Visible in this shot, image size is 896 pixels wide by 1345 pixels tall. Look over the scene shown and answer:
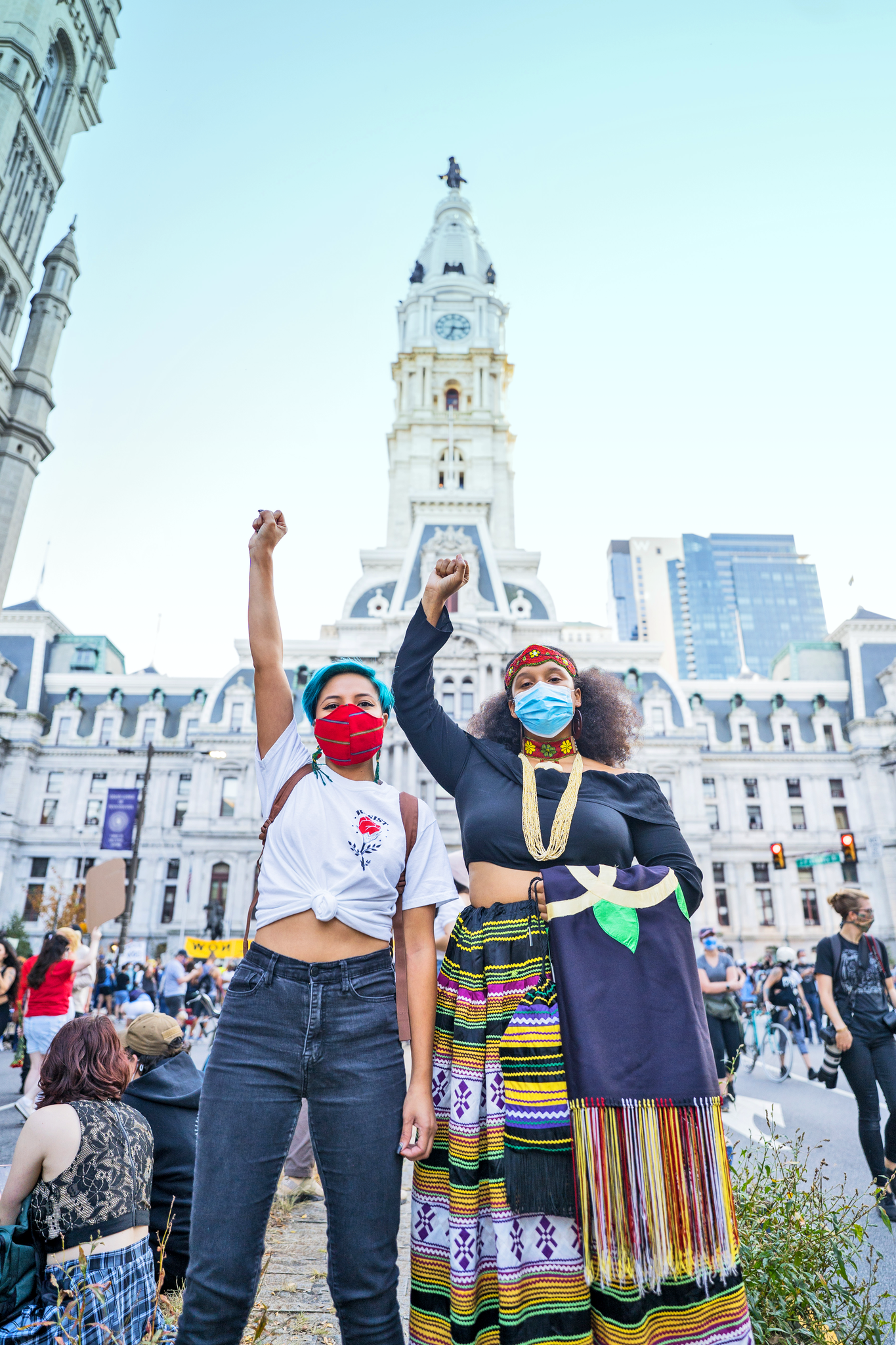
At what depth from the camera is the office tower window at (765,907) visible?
45781mm

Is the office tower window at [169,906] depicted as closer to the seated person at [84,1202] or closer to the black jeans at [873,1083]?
the black jeans at [873,1083]

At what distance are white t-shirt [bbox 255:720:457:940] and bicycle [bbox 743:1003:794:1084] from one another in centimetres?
1059

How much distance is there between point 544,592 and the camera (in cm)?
5131

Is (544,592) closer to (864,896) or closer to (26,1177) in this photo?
(864,896)

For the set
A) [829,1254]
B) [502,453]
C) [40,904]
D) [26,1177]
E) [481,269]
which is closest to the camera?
[26,1177]

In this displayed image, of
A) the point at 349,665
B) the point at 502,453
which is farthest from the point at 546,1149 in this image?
the point at 502,453

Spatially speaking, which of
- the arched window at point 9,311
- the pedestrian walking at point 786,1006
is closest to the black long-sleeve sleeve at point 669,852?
the pedestrian walking at point 786,1006

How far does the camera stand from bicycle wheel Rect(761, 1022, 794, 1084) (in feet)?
41.2

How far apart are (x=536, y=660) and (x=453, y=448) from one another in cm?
6060

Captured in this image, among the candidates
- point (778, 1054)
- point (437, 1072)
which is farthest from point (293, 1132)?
point (778, 1054)

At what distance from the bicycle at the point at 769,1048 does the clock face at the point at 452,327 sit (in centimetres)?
6112

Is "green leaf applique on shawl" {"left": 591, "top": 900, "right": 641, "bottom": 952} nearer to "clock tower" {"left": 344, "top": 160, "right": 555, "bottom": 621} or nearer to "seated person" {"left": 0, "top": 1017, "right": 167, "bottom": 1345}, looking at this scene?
"seated person" {"left": 0, "top": 1017, "right": 167, "bottom": 1345}

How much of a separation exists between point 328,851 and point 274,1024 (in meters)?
0.57

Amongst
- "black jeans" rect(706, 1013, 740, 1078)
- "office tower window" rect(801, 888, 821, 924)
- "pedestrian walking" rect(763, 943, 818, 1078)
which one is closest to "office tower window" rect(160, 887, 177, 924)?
"office tower window" rect(801, 888, 821, 924)
